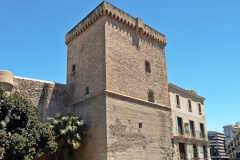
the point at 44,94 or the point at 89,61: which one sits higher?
the point at 89,61

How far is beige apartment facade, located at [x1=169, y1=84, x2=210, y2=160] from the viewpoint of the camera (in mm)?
20797

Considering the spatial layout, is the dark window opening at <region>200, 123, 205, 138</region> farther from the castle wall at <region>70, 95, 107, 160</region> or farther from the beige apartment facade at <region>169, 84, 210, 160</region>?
the castle wall at <region>70, 95, 107, 160</region>

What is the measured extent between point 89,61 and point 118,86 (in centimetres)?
313

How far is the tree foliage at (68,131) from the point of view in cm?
1469

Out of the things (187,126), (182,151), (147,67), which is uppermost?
(147,67)

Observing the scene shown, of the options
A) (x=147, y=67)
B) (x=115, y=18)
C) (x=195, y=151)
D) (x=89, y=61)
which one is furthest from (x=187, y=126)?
(x=115, y=18)

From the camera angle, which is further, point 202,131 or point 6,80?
point 202,131

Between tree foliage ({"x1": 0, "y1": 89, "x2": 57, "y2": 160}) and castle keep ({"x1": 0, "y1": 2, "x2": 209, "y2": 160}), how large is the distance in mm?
3137

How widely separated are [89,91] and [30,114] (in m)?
5.10

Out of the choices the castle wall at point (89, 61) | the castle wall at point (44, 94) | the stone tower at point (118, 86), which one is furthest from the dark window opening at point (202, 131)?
the castle wall at point (44, 94)

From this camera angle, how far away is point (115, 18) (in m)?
18.2

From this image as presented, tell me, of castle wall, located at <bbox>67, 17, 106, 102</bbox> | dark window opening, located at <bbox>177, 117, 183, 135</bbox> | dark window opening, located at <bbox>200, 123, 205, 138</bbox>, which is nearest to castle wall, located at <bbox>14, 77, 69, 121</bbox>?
castle wall, located at <bbox>67, 17, 106, 102</bbox>

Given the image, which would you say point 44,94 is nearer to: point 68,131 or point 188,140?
point 68,131

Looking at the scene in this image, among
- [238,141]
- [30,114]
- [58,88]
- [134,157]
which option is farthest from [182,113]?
[238,141]
